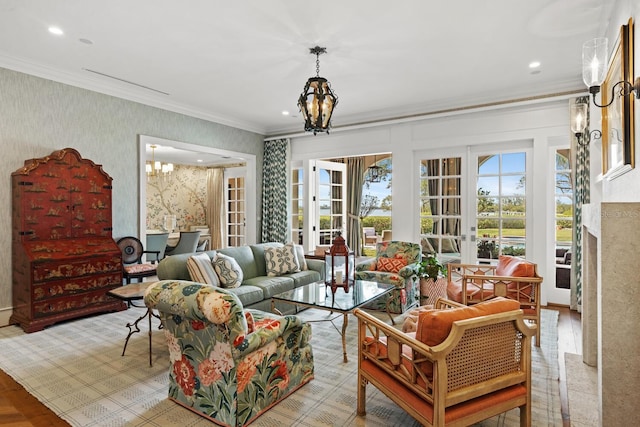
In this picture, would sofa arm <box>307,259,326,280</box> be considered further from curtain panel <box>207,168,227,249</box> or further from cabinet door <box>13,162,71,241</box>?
curtain panel <box>207,168,227,249</box>

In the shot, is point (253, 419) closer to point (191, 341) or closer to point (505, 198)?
point (191, 341)

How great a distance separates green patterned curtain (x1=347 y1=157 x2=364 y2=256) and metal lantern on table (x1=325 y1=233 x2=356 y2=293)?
4821mm

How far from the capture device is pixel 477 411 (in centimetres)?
180

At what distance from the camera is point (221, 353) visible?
211 centimetres

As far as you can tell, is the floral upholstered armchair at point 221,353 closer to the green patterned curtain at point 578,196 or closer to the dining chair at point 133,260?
the dining chair at point 133,260

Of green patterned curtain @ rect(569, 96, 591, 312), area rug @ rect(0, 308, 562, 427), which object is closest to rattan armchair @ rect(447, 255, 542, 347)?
area rug @ rect(0, 308, 562, 427)

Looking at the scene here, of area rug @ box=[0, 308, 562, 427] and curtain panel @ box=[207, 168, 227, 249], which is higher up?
curtain panel @ box=[207, 168, 227, 249]

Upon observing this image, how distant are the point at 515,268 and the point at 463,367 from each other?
2080 millimetres

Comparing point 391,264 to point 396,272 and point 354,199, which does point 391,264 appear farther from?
point 354,199

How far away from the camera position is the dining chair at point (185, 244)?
671cm

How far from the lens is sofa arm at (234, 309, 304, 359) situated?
6.89 feet

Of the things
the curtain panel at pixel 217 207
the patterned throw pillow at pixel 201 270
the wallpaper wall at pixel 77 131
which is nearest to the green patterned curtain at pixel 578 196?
the patterned throw pillow at pixel 201 270

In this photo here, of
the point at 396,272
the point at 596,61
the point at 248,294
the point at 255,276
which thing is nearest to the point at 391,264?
the point at 396,272

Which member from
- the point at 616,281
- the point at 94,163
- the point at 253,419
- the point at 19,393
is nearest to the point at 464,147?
the point at 616,281
